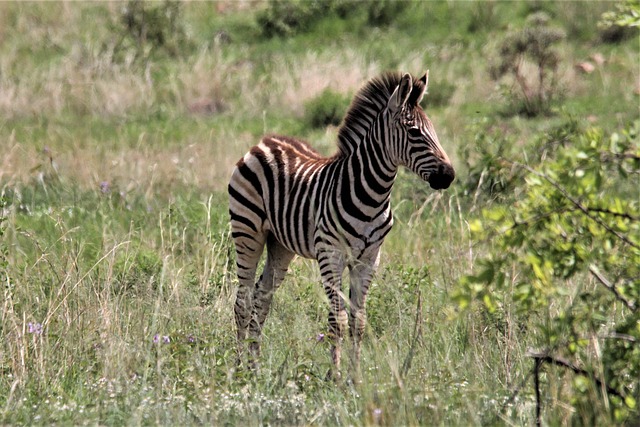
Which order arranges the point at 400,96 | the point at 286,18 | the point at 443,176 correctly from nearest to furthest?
the point at 443,176 → the point at 400,96 → the point at 286,18

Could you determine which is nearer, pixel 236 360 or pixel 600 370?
pixel 600 370

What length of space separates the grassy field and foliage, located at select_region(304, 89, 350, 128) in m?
0.28

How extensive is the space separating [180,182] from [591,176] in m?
8.36

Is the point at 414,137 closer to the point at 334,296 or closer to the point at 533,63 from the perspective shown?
the point at 334,296

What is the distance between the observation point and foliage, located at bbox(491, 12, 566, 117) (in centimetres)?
1599

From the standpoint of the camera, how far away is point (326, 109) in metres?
15.7

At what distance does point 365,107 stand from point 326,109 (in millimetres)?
8541

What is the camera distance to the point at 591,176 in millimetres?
4305

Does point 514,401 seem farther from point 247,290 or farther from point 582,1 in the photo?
point 582,1

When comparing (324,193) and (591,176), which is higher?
(591,176)

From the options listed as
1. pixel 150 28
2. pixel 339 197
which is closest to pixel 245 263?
pixel 339 197

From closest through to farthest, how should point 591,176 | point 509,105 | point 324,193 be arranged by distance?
1. point 591,176
2. point 324,193
3. point 509,105

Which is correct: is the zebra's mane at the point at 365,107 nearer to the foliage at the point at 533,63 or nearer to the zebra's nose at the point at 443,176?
the zebra's nose at the point at 443,176

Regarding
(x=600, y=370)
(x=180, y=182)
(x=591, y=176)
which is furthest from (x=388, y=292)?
(x=180, y=182)
